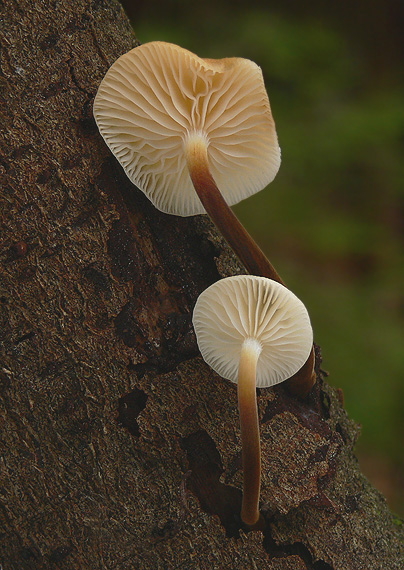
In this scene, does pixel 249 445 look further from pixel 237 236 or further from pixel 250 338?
pixel 237 236

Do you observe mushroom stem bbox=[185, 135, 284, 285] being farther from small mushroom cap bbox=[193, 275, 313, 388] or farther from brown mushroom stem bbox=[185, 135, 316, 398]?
small mushroom cap bbox=[193, 275, 313, 388]

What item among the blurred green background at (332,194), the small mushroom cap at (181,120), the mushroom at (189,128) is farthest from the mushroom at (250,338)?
the blurred green background at (332,194)

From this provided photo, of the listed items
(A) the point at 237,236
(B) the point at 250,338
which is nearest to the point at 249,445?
(B) the point at 250,338

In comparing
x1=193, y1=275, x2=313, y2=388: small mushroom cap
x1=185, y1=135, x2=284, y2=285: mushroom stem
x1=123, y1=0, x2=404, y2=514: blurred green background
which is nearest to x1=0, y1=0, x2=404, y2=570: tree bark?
x1=193, y1=275, x2=313, y2=388: small mushroom cap

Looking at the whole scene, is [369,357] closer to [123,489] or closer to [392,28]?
[123,489]

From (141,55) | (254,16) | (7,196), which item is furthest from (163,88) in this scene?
(254,16)

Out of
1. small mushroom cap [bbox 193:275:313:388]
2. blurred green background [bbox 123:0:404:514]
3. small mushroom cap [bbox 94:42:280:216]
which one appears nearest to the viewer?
small mushroom cap [bbox 193:275:313:388]
